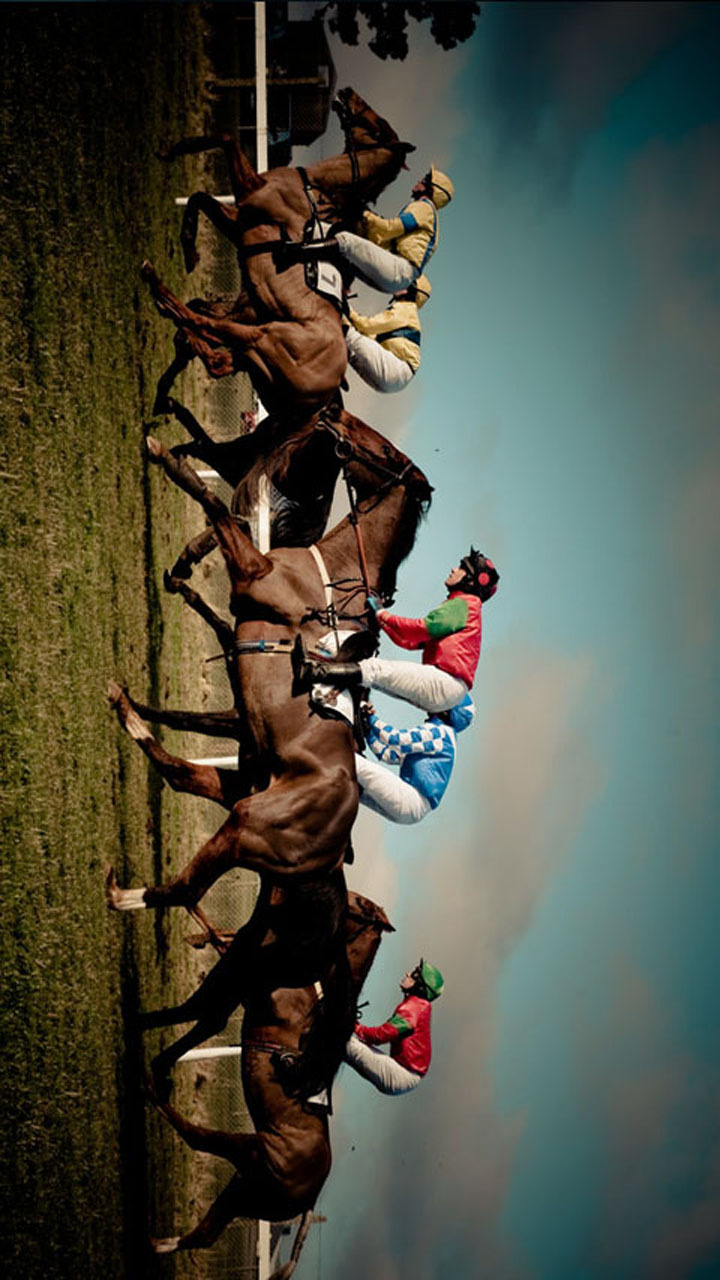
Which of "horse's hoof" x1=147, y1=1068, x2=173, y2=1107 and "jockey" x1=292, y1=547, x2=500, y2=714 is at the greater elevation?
"jockey" x1=292, y1=547, x2=500, y2=714

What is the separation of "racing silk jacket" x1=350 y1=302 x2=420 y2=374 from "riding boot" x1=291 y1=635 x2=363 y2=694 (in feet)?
8.05

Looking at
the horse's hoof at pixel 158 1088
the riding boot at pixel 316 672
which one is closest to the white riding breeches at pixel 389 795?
the riding boot at pixel 316 672

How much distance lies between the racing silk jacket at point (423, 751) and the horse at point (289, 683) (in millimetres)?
954

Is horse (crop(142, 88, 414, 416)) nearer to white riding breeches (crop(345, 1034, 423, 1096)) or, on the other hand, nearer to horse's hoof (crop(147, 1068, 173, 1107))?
horse's hoof (crop(147, 1068, 173, 1107))

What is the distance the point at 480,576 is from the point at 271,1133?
324cm

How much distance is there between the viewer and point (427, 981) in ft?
23.5

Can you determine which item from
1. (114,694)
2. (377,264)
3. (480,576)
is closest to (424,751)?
(480,576)

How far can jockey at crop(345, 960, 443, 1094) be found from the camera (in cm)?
686

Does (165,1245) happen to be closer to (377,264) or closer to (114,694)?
(114,694)

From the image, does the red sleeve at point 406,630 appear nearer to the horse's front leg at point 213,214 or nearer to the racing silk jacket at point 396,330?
the racing silk jacket at point 396,330

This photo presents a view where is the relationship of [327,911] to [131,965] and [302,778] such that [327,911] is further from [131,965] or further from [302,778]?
[131,965]

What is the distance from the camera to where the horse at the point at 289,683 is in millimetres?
4605

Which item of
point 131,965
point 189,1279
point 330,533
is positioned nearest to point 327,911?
point 131,965

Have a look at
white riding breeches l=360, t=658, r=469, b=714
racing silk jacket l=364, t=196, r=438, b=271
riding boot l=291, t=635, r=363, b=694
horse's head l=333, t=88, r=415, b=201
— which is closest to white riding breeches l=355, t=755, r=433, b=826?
white riding breeches l=360, t=658, r=469, b=714
